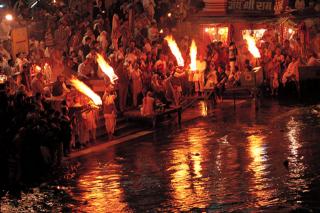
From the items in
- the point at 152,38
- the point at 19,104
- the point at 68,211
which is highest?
the point at 152,38

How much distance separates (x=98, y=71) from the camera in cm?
2695

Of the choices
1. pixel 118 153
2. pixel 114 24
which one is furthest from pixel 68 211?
pixel 114 24

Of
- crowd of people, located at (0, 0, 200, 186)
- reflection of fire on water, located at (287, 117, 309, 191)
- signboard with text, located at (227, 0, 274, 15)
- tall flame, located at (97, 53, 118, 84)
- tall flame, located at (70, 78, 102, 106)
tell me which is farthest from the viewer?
signboard with text, located at (227, 0, 274, 15)

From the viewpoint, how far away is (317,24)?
36.9 metres

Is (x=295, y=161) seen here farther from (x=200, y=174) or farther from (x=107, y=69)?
(x=107, y=69)

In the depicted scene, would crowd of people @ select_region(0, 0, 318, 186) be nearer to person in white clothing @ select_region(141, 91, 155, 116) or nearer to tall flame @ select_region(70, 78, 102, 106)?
person in white clothing @ select_region(141, 91, 155, 116)

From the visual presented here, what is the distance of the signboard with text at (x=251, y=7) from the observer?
37.1 meters

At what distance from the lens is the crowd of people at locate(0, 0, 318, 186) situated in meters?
18.5

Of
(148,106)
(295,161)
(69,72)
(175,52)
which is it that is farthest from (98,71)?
(295,161)

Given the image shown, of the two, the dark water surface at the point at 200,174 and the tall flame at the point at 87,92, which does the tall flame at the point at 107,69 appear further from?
the tall flame at the point at 87,92

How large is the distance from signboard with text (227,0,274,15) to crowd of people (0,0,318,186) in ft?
4.85

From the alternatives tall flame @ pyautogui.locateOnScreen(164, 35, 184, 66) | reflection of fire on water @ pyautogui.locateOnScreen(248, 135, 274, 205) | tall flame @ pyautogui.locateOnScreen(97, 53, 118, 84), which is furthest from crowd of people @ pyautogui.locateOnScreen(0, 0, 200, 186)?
reflection of fire on water @ pyautogui.locateOnScreen(248, 135, 274, 205)

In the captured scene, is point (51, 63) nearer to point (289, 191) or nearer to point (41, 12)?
point (41, 12)

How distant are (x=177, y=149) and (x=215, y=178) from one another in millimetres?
4022
